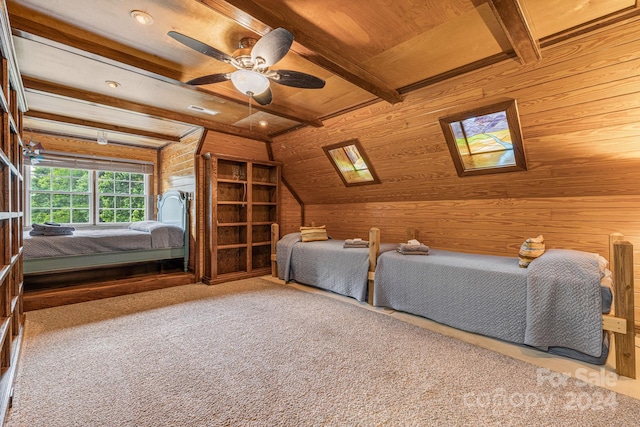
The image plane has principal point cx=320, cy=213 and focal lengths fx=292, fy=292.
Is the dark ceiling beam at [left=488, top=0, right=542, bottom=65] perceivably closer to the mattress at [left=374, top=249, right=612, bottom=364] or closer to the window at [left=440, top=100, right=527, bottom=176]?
the window at [left=440, top=100, right=527, bottom=176]

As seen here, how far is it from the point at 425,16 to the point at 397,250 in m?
2.25

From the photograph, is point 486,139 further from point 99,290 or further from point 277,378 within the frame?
point 99,290

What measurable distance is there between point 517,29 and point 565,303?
6.13 feet

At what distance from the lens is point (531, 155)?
8.89 feet

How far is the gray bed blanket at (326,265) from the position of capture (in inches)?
134

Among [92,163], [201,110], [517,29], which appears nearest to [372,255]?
[517,29]

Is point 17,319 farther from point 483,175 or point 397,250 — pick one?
point 483,175

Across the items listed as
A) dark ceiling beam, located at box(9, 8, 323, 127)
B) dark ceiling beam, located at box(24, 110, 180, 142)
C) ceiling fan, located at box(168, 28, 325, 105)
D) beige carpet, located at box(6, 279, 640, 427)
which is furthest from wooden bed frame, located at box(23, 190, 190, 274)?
ceiling fan, located at box(168, 28, 325, 105)

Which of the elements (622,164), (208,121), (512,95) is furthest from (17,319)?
(622,164)

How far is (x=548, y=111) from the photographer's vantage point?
2.39 meters

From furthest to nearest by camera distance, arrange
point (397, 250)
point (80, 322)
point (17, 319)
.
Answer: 1. point (397, 250)
2. point (80, 322)
3. point (17, 319)

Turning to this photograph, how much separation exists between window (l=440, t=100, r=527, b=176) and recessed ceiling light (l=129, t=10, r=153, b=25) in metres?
2.58

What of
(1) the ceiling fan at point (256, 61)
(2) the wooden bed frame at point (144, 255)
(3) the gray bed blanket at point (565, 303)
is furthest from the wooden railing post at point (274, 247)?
(3) the gray bed blanket at point (565, 303)

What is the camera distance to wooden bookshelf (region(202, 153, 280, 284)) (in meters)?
4.18
